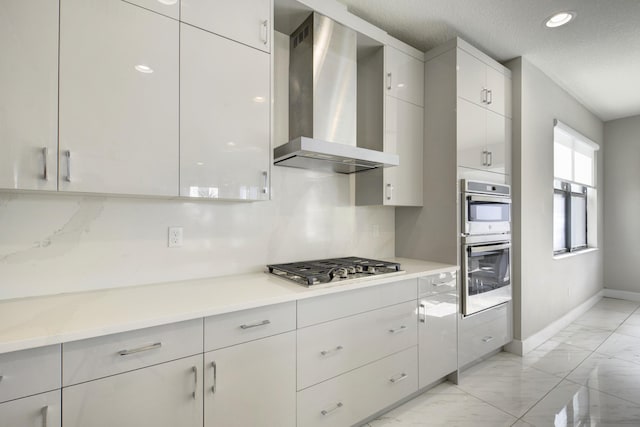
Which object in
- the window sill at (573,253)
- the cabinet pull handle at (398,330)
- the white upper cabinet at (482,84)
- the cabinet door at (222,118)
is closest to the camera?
the cabinet door at (222,118)

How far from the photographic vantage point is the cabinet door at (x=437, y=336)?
2084 millimetres

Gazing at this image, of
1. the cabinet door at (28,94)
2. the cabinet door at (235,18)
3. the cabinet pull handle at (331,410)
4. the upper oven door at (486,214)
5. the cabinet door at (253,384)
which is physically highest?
the cabinet door at (235,18)

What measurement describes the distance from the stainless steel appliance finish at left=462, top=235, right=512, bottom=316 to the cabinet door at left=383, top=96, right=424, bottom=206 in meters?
0.57

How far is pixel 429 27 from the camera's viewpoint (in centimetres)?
240

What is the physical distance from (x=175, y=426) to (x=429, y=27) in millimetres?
2944

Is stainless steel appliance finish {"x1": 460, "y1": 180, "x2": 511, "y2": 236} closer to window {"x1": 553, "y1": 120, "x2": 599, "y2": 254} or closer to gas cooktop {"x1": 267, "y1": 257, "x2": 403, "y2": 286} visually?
gas cooktop {"x1": 267, "y1": 257, "x2": 403, "y2": 286}

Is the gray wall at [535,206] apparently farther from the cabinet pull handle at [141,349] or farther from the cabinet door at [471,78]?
the cabinet pull handle at [141,349]

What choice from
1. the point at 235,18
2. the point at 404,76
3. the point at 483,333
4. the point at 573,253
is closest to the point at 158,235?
the point at 235,18

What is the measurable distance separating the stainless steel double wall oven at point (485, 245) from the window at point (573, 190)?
1.51 m

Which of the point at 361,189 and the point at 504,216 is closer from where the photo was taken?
the point at 361,189

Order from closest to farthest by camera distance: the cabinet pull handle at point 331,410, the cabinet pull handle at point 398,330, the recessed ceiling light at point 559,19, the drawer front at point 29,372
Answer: the drawer front at point 29,372, the cabinet pull handle at point 331,410, the cabinet pull handle at point 398,330, the recessed ceiling light at point 559,19

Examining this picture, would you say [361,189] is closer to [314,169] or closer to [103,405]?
[314,169]

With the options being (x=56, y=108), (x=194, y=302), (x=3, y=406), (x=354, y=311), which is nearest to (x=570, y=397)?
(x=354, y=311)

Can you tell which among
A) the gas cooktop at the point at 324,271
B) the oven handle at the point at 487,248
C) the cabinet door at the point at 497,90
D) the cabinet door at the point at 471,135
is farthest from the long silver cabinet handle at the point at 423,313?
the cabinet door at the point at 497,90
